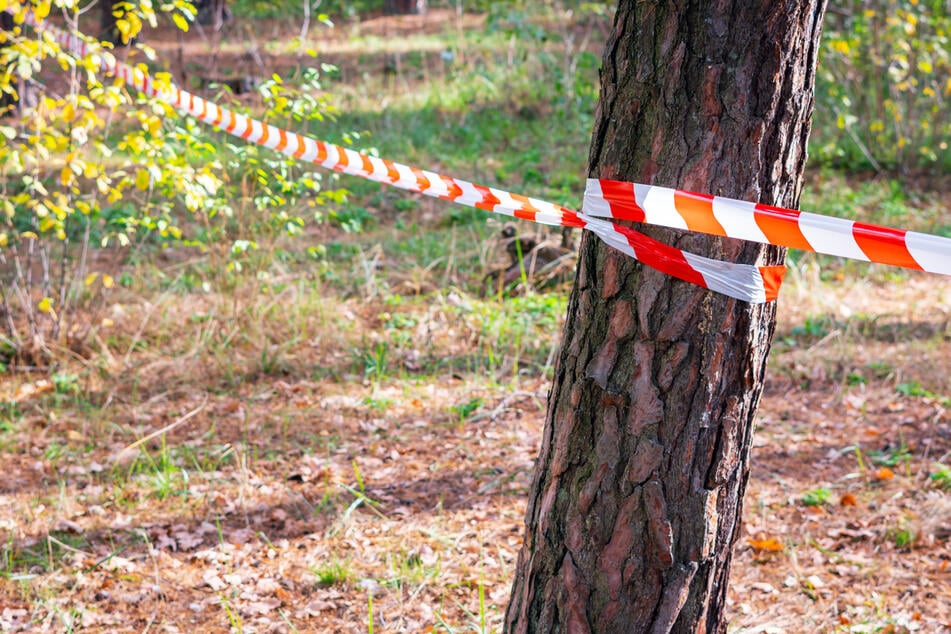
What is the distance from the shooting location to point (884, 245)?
6.45 feet

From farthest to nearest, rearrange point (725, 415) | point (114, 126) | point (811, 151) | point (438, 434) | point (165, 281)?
1. point (811, 151)
2. point (114, 126)
3. point (165, 281)
4. point (438, 434)
5. point (725, 415)

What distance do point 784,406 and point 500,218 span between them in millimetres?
2891

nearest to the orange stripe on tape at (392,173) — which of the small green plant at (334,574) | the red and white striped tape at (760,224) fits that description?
the red and white striped tape at (760,224)

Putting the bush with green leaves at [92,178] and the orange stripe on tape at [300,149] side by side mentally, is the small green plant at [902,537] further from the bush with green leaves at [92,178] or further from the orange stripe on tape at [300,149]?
the bush with green leaves at [92,178]

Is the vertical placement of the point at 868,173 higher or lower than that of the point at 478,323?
higher

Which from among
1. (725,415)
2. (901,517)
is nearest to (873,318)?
(901,517)

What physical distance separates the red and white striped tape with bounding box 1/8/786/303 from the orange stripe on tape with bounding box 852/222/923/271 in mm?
191

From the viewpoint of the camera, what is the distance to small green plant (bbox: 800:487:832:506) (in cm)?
380

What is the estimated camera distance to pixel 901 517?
143 inches

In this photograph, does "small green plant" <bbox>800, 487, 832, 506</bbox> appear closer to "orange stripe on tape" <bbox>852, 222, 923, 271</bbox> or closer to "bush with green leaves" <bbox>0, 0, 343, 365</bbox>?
"orange stripe on tape" <bbox>852, 222, 923, 271</bbox>

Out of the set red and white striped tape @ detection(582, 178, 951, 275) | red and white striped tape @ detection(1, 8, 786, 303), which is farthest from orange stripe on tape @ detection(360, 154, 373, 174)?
red and white striped tape @ detection(582, 178, 951, 275)

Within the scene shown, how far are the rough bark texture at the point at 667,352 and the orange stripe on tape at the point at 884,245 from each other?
0.18 metres

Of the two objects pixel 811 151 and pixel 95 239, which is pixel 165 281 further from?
pixel 811 151

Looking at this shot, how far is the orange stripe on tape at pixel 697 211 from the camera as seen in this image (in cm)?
181
